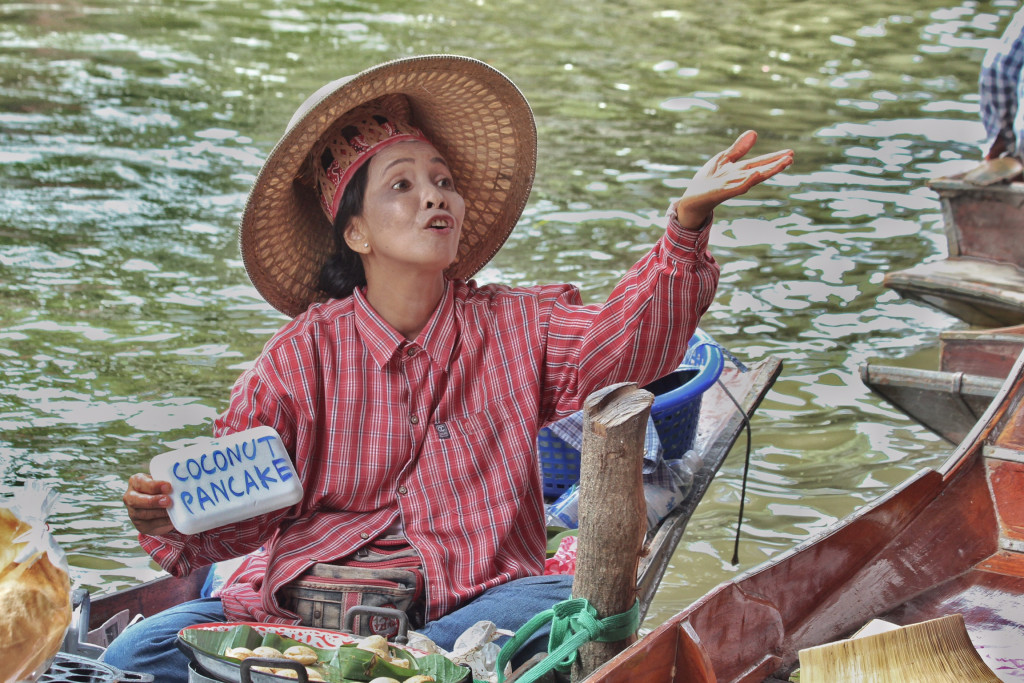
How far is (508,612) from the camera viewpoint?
213cm

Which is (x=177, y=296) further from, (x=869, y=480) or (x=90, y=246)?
(x=869, y=480)

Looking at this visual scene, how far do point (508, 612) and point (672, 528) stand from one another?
35.9 inches

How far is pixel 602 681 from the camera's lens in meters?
1.55

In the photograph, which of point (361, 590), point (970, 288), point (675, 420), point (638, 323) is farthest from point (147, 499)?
point (970, 288)

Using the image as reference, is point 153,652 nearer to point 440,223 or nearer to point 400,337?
point 400,337

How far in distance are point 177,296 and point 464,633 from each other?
14.0 ft

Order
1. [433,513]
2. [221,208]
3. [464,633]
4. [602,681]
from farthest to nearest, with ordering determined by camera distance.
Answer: [221,208] < [433,513] < [464,633] < [602,681]

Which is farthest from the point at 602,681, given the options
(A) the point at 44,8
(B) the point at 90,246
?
(A) the point at 44,8

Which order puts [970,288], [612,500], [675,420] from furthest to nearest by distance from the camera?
[970,288] → [675,420] → [612,500]

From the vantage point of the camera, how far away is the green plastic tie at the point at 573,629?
1.65m

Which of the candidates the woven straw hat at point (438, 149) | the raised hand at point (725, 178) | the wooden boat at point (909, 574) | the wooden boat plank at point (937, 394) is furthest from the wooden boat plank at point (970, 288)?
the raised hand at point (725, 178)

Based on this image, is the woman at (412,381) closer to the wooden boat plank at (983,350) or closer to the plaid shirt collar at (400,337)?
the plaid shirt collar at (400,337)

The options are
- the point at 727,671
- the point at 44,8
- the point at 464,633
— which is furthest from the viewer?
the point at 44,8

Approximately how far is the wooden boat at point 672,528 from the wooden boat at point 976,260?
122 centimetres
